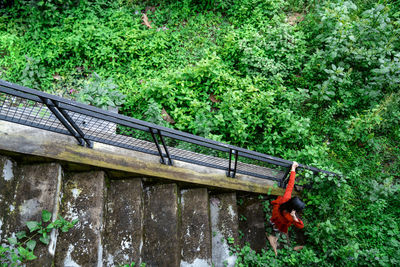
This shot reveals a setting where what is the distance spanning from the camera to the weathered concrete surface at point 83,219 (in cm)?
286

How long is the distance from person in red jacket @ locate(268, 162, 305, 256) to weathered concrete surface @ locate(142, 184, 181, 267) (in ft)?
4.99

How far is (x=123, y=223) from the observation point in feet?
10.8

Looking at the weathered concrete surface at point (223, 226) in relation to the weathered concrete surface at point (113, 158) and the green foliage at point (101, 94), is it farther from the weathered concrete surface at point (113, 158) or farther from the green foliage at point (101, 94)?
the green foliage at point (101, 94)

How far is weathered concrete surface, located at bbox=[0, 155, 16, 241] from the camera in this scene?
8.72 ft

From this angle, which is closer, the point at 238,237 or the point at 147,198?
the point at 147,198

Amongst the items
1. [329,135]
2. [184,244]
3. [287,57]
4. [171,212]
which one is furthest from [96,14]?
[329,135]

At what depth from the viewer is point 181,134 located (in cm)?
298

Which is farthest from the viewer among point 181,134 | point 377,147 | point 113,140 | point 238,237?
point 377,147

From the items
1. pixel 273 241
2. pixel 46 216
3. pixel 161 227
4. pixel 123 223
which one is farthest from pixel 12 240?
pixel 273 241

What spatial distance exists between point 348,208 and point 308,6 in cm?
492

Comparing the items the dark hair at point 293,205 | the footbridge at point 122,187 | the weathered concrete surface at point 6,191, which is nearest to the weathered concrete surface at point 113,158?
the footbridge at point 122,187

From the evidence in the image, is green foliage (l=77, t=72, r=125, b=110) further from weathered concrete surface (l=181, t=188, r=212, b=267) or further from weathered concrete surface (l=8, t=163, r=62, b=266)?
weathered concrete surface (l=181, t=188, r=212, b=267)

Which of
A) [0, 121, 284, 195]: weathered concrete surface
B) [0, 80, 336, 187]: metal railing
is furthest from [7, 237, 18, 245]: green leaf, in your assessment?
[0, 80, 336, 187]: metal railing

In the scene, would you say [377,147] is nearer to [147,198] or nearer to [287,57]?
[287,57]
